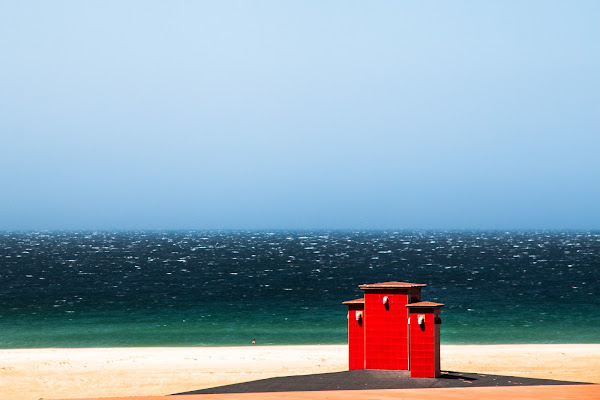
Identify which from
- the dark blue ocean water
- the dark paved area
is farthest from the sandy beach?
the dark blue ocean water

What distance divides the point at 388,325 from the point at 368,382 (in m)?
2.23

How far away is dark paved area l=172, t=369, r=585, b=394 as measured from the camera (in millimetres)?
18219

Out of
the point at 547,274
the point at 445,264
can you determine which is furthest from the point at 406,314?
the point at 445,264

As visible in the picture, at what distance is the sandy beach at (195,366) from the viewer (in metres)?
23.9

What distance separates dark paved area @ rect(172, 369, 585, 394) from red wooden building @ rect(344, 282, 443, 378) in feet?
1.71

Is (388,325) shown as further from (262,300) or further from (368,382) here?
(262,300)

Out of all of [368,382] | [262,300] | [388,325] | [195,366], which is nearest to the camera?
[368,382]

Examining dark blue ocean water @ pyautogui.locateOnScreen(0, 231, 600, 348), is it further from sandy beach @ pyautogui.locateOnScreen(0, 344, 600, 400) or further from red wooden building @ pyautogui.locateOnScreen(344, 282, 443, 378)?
red wooden building @ pyautogui.locateOnScreen(344, 282, 443, 378)

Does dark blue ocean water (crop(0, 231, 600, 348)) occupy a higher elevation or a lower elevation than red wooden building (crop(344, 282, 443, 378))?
lower

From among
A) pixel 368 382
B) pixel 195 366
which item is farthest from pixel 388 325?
pixel 195 366

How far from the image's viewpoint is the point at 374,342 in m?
20.8

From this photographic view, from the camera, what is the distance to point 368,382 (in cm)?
1881

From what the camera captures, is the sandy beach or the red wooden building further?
the sandy beach

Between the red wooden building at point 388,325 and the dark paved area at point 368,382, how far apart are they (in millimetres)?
520
